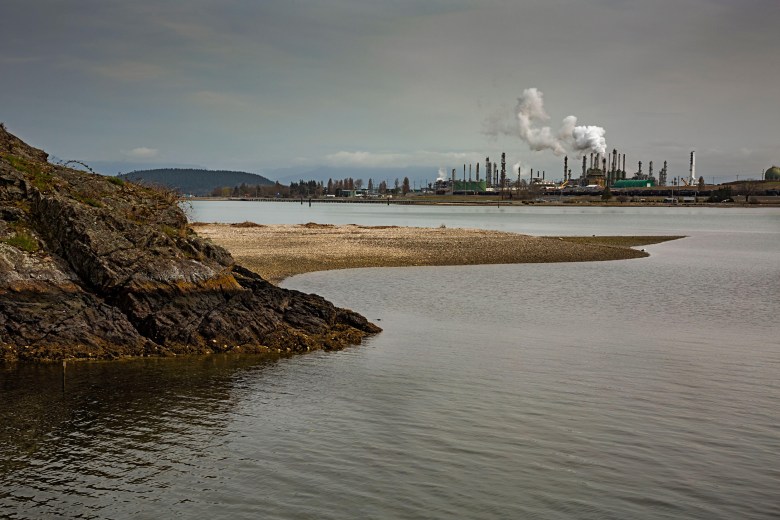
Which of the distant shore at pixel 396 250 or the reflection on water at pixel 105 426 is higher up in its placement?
the distant shore at pixel 396 250

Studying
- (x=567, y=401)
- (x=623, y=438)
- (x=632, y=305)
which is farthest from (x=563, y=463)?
(x=632, y=305)

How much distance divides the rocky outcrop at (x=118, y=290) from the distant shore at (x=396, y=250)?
14.5m

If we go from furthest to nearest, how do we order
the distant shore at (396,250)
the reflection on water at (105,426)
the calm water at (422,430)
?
the distant shore at (396,250) < the reflection on water at (105,426) < the calm water at (422,430)

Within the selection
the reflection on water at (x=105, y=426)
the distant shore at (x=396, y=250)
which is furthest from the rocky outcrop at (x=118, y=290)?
the distant shore at (x=396, y=250)

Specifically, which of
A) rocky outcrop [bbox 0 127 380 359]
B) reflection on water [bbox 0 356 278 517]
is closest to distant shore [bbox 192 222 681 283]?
rocky outcrop [bbox 0 127 380 359]

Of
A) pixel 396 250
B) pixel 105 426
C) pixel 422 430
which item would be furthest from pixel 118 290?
pixel 396 250

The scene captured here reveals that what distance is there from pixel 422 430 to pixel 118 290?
1292cm

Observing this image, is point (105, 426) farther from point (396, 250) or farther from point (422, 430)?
point (396, 250)

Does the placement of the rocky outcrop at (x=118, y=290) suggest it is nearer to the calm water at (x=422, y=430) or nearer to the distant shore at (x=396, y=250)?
the calm water at (x=422, y=430)

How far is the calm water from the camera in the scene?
41.7 ft

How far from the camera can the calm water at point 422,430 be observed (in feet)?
41.7

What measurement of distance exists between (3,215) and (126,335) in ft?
21.4

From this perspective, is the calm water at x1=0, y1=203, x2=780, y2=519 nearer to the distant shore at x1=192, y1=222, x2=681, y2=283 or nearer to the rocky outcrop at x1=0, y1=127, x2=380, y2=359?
the rocky outcrop at x1=0, y1=127, x2=380, y2=359

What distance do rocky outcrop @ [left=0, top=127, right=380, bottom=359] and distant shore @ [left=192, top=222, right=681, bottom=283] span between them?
1451cm
